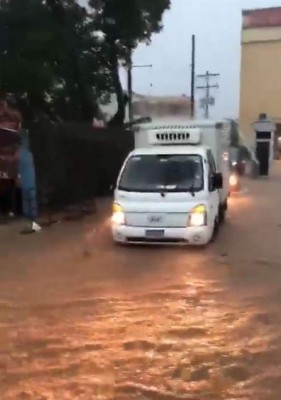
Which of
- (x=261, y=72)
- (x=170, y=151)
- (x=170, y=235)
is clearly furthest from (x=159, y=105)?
(x=170, y=235)

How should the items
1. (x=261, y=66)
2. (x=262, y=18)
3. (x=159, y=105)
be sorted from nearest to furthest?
(x=159, y=105) → (x=261, y=66) → (x=262, y=18)

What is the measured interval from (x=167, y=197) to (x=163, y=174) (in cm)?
77

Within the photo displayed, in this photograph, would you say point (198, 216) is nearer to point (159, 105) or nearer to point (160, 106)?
point (159, 105)

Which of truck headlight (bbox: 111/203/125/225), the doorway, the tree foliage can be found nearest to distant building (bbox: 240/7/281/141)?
the doorway

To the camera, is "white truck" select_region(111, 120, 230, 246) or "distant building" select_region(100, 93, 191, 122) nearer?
"white truck" select_region(111, 120, 230, 246)

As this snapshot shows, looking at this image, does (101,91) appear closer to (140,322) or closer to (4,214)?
(4,214)

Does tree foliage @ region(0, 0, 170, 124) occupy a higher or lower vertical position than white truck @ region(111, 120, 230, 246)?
higher

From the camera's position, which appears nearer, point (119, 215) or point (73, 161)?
point (119, 215)

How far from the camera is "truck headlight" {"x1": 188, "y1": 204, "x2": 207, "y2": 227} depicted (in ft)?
45.6

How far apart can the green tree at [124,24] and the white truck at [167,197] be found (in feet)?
36.6

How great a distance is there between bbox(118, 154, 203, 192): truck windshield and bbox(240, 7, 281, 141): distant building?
5099 cm

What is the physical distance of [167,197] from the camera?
46.1 feet

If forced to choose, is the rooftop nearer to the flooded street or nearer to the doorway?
the doorway

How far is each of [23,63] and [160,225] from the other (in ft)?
23.5
